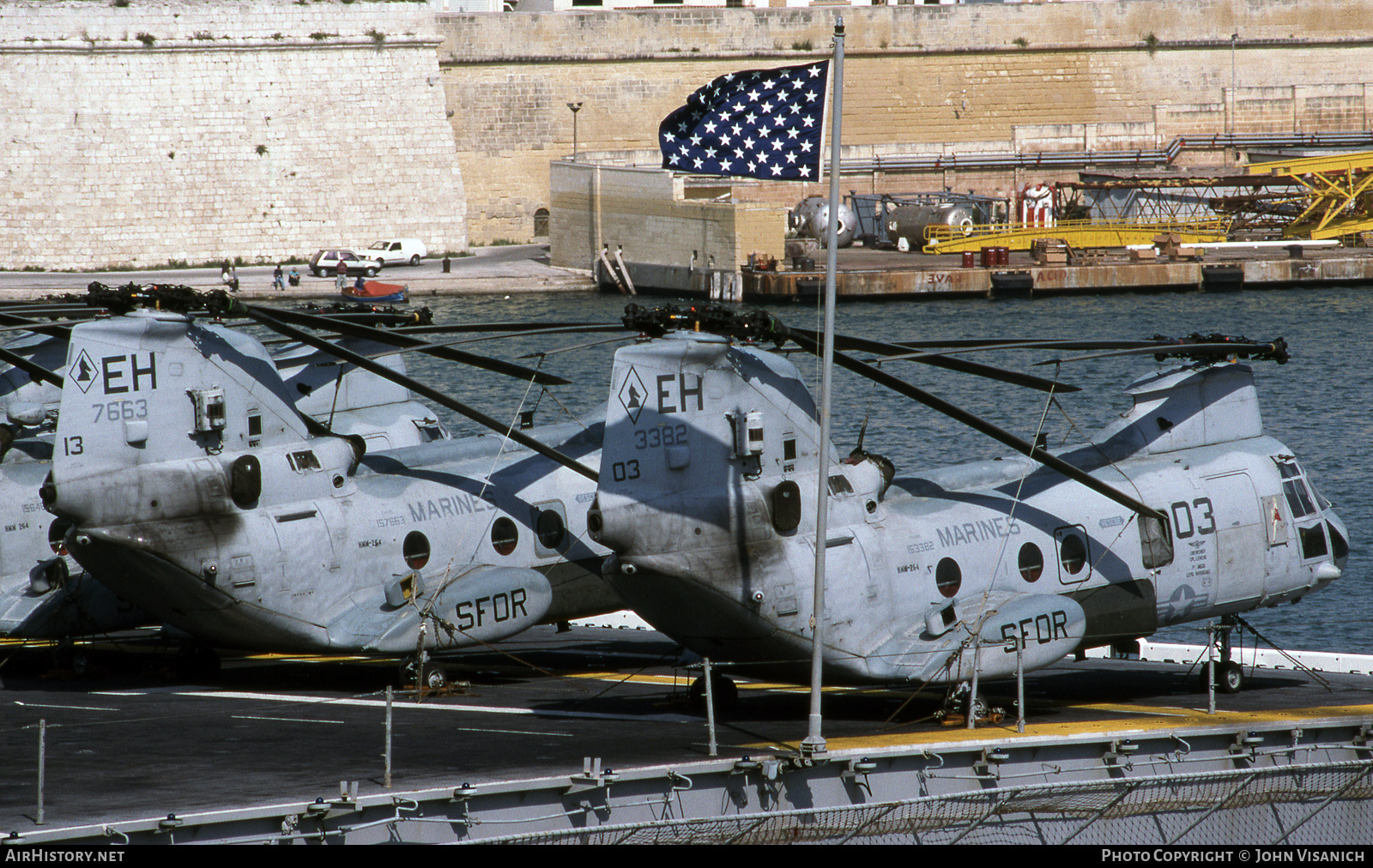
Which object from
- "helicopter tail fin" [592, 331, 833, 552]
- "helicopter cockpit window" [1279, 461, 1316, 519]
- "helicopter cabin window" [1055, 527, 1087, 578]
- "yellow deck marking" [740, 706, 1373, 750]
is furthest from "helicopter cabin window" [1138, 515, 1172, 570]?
"helicopter tail fin" [592, 331, 833, 552]

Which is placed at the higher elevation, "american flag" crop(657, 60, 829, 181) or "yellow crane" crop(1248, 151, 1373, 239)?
"yellow crane" crop(1248, 151, 1373, 239)

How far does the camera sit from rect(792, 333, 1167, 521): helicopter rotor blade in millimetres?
20797

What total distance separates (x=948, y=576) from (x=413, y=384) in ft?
28.4

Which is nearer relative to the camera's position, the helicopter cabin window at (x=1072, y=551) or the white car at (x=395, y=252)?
the helicopter cabin window at (x=1072, y=551)

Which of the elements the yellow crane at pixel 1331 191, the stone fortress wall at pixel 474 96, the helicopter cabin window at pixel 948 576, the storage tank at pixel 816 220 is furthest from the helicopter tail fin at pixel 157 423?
the yellow crane at pixel 1331 191

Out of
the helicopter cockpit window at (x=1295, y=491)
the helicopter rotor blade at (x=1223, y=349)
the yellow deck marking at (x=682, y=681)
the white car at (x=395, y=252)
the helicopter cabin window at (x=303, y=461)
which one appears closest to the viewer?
the helicopter rotor blade at (x=1223, y=349)

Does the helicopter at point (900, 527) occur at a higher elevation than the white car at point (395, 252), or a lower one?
lower

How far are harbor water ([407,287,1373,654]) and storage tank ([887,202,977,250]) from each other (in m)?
10.8

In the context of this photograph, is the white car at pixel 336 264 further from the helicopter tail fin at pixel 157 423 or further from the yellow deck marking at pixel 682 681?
the yellow deck marking at pixel 682 681

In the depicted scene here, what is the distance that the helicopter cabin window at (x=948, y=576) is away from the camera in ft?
72.6

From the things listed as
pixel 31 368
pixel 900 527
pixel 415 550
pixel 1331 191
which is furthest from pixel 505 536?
pixel 1331 191

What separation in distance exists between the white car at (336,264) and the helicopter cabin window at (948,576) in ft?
207

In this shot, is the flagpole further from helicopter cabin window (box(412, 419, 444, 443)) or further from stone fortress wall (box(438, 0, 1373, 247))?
stone fortress wall (box(438, 0, 1373, 247))

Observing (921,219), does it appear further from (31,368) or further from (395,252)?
(31,368)
